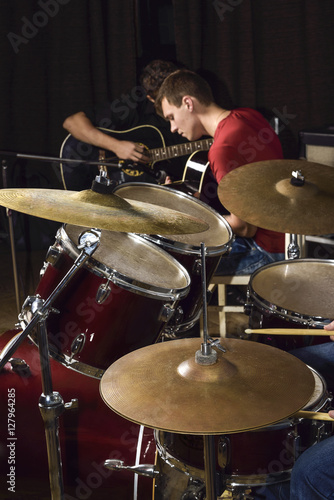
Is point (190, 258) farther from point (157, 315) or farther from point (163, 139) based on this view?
point (163, 139)

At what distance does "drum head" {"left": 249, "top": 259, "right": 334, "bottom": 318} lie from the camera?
6.81 feet

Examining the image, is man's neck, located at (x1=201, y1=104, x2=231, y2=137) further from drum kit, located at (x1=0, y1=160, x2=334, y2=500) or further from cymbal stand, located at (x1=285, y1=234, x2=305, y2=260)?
drum kit, located at (x1=0, y1=160, x2=334, y2=500)

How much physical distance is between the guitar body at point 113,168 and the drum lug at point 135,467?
7.80ft

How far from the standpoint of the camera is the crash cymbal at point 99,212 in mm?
1399

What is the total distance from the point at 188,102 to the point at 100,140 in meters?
0.87

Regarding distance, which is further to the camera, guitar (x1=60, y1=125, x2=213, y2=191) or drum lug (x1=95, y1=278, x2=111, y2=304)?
guitar (x1=60, y1=125, x2=213, y2=191)

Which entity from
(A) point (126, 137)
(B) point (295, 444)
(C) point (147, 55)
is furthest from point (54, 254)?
(C) point (147, 55)

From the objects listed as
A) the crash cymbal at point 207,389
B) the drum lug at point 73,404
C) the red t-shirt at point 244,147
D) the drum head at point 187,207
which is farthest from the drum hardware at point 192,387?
the red t-shirt at point 244,147

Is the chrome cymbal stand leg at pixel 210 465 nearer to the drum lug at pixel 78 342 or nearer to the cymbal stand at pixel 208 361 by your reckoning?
the cymbal stand at pixel 208 361

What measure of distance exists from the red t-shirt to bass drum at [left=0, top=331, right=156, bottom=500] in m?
Answer: 1.40

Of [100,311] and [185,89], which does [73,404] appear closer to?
[100,311]

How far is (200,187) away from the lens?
323 cm

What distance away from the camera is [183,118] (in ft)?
11.1

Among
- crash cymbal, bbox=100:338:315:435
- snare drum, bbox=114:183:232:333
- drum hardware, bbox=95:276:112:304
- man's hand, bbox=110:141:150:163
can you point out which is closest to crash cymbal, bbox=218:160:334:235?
snare drum, bbox=114:183:232:333
